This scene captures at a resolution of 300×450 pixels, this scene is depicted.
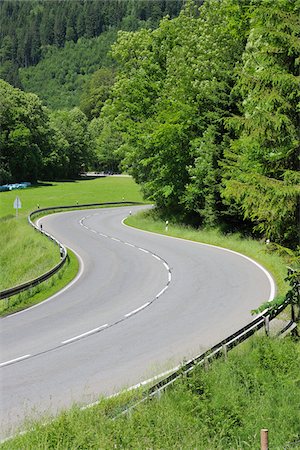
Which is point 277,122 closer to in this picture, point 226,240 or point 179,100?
point 226,240

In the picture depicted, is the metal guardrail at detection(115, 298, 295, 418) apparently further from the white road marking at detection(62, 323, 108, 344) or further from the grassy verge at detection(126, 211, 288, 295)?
the white road marking at detection(62, 323, 108, 344)

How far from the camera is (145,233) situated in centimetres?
3803

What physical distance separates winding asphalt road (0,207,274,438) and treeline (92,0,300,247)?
2.59 m

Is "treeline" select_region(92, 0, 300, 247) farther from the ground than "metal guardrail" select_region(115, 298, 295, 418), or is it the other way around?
"treeline" select_region(92, 0, 300, 247)

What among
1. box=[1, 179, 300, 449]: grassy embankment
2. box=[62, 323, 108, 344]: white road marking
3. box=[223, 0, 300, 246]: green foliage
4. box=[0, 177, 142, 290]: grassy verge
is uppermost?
box=[223, 0, 300, 246]: green foliage

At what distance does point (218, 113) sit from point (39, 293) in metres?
17.8

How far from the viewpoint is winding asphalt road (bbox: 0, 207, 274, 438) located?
11023 mm

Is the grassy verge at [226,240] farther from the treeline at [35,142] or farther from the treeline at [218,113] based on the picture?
the treeline at [35,142]

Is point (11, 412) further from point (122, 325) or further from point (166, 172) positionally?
point (166, 172)

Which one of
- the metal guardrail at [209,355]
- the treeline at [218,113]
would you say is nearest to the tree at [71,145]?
the treeline at [218,113]

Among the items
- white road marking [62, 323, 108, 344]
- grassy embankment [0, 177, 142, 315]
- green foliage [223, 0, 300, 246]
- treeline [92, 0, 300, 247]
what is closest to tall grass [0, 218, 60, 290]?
grassy embankment [0, 177, 142, 315]

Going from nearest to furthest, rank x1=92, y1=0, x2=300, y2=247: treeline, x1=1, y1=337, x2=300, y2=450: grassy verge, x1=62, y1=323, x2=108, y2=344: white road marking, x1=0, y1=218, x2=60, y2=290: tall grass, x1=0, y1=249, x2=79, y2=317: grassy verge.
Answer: x1=1, y1=337, x2=300, y2=450: grassy verge < x1=62, y1=323, x2=108, y2=344: white road marking < x1=92, y1=0, x2=300, y2=247: treeline < x1=0, y1=249, x2=79, y2=317: grassy verge < x1=0, y1=218, x2=60, y2=290: tall grass

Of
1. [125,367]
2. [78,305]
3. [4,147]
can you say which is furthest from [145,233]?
[4,147]

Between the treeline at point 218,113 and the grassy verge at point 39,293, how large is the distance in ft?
24.1
